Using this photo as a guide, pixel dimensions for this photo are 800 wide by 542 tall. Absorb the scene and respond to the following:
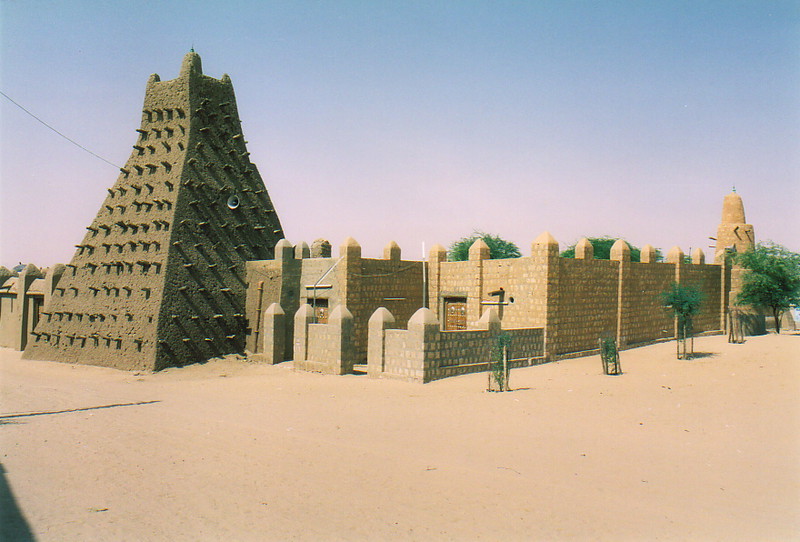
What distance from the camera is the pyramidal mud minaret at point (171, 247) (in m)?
19.0

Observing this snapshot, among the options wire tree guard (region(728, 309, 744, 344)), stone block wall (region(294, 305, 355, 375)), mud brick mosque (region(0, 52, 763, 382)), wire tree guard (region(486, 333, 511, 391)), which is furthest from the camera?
wire tree guard (region(728, 309, 744, 344))

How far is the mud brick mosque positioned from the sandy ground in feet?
12.7

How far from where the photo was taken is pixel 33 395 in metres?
14.1

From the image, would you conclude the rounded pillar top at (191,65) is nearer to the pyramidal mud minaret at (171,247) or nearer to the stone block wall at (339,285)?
the pyramidal mud minaret at (171,247)

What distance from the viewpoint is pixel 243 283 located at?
21062 mm

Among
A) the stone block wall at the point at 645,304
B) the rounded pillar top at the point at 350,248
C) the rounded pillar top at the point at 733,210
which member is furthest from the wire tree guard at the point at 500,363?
the rounded pillar top at the point at 733,210

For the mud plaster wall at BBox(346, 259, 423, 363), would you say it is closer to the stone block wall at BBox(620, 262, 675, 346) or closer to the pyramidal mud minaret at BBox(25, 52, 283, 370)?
the pyramidal mud minaret at BBox(25, 52, 283, 370)

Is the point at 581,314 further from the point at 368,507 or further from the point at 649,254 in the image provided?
the point at 368,507

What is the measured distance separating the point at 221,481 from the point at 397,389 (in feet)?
22.5

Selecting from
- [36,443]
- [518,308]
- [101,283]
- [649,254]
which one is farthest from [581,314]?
[101,283]

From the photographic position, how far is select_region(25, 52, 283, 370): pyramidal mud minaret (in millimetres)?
19047

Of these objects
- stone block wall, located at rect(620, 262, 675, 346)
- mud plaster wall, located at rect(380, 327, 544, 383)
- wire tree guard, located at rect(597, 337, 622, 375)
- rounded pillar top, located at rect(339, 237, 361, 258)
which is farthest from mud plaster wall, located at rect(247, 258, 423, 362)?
stone block wall, located at rect(620, 262, 675, 346)

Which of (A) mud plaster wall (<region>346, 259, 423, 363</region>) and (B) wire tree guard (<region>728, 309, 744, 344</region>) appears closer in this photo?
(A) mud plaster wall (<region>346, 259, 423, 363</region>)

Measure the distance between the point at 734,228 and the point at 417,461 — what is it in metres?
26.5
